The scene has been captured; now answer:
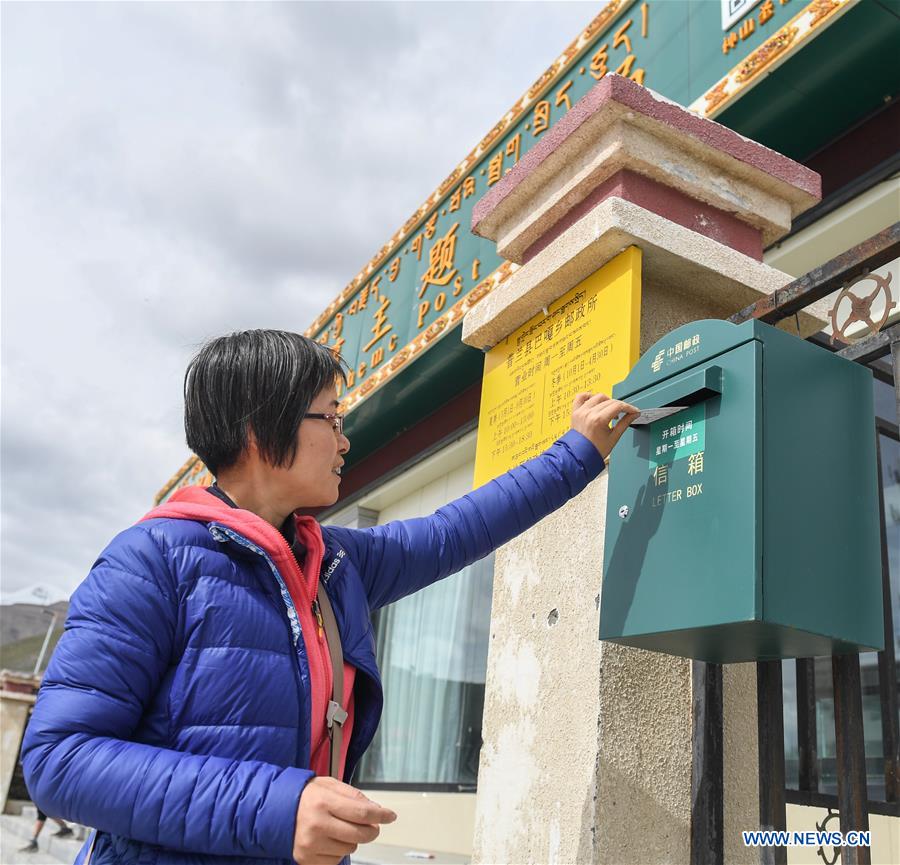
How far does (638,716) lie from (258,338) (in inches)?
50.8

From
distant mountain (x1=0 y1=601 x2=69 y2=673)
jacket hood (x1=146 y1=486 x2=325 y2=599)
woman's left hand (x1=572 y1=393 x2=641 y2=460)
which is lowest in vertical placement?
jacket hood (x1=146 y1=486 x2=325 y2=599)

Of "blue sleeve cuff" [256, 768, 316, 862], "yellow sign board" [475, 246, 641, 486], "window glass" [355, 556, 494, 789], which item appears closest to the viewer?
"blue sleeve cuff" [256, 768, 316, 862]

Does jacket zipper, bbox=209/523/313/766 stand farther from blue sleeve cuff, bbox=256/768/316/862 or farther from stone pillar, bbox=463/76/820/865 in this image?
stone pillar, bbox=463/76/820/865

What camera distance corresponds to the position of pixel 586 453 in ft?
6.30

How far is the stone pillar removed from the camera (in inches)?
78.5

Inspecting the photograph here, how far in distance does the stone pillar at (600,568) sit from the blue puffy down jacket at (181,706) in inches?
32.0

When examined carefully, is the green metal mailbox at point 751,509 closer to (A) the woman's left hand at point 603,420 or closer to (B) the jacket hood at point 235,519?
(A) the woman's left hand at point 603,420

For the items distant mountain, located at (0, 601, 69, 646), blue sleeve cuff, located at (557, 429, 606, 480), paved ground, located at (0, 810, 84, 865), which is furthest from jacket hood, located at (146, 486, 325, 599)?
distant mountain, located at (0, 601, 69, 646)

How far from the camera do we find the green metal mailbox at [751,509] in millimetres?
1574

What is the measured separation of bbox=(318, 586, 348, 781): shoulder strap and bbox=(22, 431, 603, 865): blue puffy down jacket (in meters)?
0.04

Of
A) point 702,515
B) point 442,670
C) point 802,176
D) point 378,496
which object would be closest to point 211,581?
point 702,515

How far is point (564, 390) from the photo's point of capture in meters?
2.48

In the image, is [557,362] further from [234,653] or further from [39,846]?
[39,846]

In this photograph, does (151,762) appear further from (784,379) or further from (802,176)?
(802,176)
